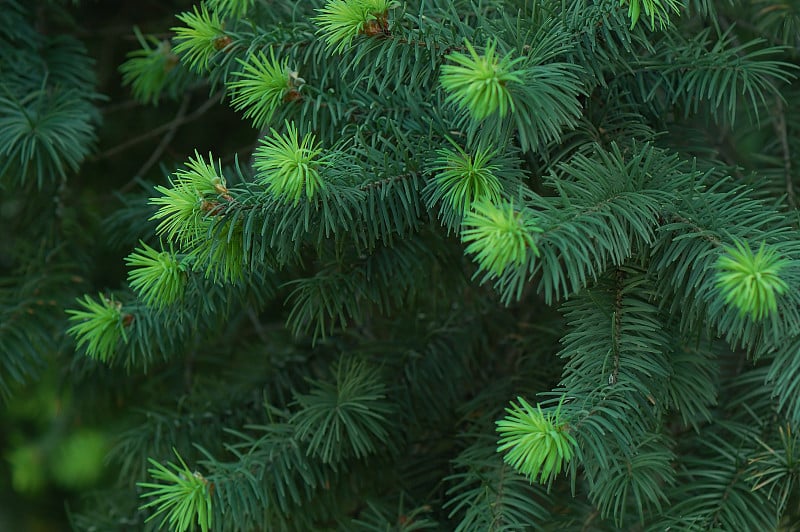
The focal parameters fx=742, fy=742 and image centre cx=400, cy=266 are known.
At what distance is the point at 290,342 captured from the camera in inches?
36.7

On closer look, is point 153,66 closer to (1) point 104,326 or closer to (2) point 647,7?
(1) point 104,326

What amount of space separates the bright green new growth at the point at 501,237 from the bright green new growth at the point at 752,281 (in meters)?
0.12

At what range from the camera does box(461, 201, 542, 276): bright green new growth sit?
17.0 inches

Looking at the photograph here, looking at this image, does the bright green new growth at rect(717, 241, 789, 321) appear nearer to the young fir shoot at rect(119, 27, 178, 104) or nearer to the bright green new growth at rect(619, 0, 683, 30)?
the bright green new growth at rect(619, 0, 683, 30)

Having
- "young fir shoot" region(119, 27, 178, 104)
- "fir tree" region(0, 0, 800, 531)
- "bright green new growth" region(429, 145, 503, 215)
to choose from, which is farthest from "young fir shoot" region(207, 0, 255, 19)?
"bright green new growth" region(429, 145, 503, 215)

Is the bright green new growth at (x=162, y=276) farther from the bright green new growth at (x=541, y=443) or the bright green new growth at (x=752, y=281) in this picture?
the bright green new growth at (x=752, y=281)

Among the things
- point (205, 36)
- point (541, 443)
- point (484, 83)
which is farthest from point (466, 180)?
point (205, 36)

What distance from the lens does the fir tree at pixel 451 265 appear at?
0.50m

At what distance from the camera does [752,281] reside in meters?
0.44

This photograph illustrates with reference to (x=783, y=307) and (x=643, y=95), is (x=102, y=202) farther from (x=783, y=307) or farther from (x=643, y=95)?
(x=783, y=307)

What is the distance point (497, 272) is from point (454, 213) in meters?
0.11

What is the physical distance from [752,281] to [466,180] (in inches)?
7.5

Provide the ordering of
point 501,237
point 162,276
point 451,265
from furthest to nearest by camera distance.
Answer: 1. point 451,265
2. point 162,276
3. point 501,237

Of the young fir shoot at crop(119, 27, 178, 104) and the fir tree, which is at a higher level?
the young fir shoot at crop(119, 27, 178, 104)
